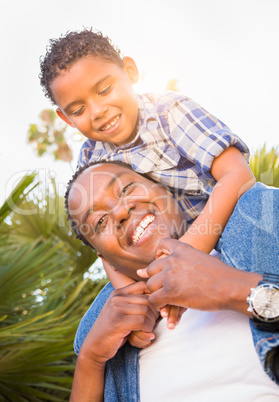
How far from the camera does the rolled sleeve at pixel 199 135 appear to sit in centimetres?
209

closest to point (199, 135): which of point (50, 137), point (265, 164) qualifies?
point (265, 164)

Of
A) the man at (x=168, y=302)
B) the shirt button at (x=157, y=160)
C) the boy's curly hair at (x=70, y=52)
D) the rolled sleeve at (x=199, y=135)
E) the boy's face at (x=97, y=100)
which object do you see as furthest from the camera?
the boy's curly hair at (x=70, y=52)

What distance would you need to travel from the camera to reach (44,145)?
16.3m

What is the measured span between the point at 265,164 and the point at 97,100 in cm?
233

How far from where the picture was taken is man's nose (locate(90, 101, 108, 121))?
2402mm

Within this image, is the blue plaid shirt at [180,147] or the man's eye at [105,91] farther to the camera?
the man's eye at [105,91]

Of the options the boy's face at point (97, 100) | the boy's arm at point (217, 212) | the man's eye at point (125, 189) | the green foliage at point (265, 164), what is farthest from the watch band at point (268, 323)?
the green foliage at point (265, 164)

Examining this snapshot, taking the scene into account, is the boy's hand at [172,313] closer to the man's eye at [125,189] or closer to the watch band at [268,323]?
the watch band at [268,323]

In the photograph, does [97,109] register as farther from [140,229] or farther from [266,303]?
[266,303]

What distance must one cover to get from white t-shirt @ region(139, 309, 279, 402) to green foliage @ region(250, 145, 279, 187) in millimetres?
2576

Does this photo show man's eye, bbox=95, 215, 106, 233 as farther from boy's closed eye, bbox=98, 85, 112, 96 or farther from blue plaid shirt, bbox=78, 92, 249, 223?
boy's closed eye, bbox=98, 85, 112, 96

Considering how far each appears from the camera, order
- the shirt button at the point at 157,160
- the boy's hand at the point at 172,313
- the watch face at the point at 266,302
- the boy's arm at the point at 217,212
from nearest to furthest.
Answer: the watch face at the point at 266,302 → the boy's hand at the point at 172,313 → the boy's arm at the point at 217,212 → the shirt button at the point at 157,160

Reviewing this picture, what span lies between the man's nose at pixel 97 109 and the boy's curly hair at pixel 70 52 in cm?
31

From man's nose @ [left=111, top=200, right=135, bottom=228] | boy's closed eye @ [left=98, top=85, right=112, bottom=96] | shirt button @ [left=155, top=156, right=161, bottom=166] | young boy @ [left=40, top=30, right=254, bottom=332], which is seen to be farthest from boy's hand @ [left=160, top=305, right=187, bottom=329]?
boy's closed eye @ [left=98, top=85, right=112, bottom=96]
